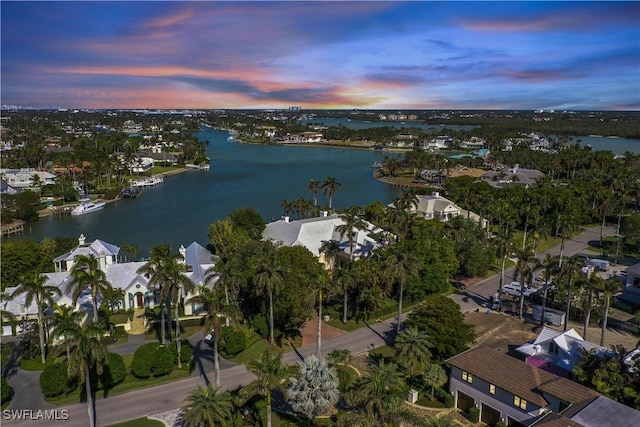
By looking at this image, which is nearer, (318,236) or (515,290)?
(515,290)

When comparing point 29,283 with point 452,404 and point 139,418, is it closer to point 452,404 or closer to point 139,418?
point 139,418

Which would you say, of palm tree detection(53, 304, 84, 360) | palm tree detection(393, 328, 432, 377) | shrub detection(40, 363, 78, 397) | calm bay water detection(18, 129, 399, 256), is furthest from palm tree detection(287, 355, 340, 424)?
calm bay water detection(18, 129, 399, 256)

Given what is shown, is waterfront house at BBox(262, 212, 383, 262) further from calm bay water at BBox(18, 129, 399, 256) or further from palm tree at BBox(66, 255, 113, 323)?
palm tree at BBox(66, 255, 113, 323)

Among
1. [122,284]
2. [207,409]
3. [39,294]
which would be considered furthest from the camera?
[122,284]

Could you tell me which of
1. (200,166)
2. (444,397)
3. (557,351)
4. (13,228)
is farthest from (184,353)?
(200,166)

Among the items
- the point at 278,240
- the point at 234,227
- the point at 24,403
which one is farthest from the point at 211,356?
the point at 234,227

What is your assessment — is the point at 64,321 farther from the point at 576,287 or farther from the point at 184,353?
the point at 576,287
